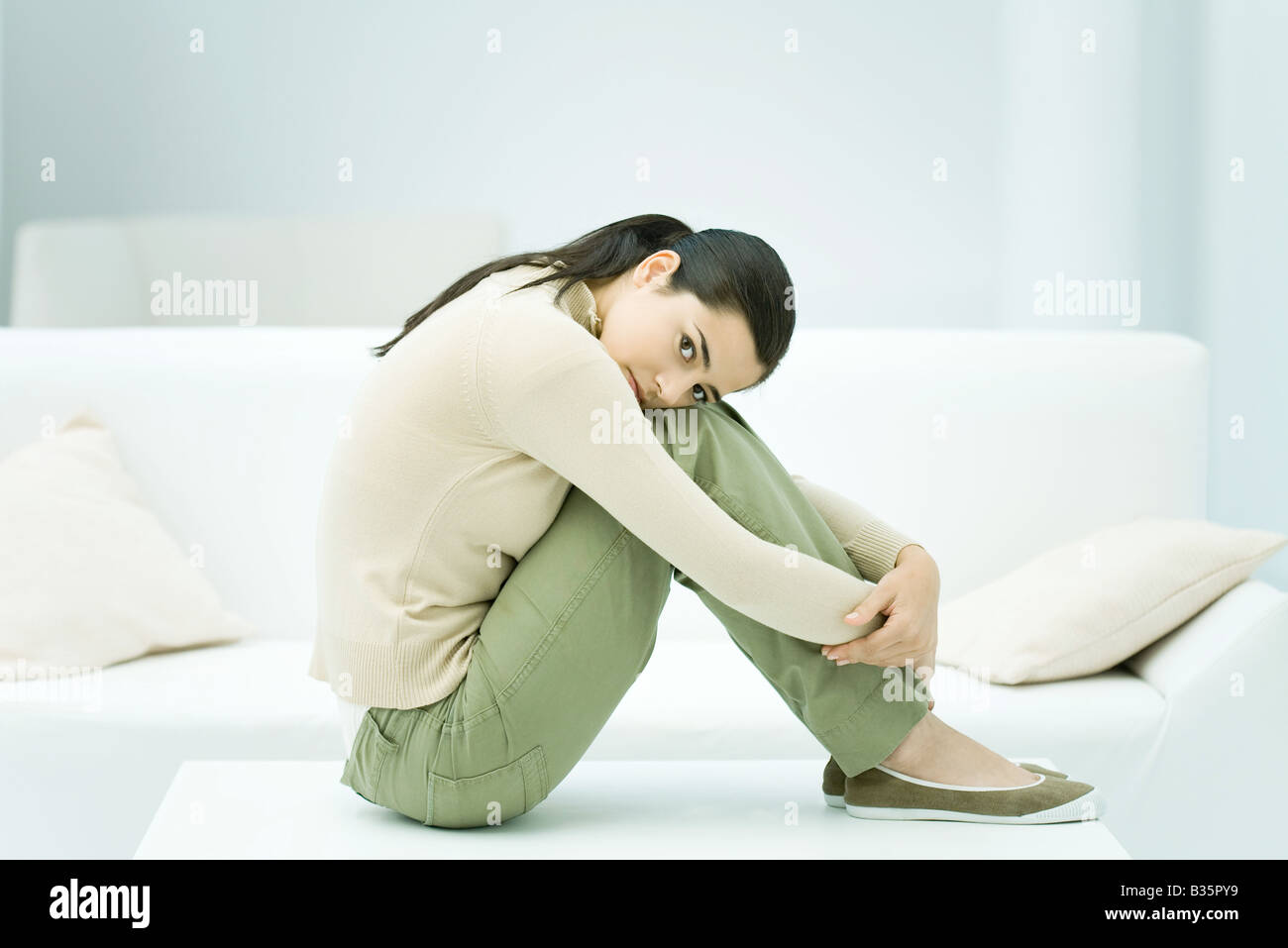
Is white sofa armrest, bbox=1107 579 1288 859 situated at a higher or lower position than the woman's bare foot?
lower

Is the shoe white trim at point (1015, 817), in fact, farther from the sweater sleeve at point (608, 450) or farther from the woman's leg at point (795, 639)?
the sweater sleeve at point (608, 450)

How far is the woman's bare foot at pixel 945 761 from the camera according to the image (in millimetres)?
1230

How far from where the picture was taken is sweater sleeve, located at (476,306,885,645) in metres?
1.05

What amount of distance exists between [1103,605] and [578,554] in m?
1.04

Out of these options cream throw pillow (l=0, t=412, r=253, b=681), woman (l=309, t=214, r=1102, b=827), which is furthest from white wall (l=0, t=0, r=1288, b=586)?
woman (l=309, t=214, r=1102, b=827)

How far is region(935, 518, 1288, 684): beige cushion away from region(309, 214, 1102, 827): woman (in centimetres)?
60

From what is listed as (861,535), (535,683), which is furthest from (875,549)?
(535,683)

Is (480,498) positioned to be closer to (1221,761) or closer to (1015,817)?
(1015,817)

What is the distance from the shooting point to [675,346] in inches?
46.7

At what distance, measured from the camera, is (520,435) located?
1.08 metres

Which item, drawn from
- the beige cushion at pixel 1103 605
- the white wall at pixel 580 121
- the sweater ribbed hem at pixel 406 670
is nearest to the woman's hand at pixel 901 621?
the sweater ribbed hem at pixel 406 670

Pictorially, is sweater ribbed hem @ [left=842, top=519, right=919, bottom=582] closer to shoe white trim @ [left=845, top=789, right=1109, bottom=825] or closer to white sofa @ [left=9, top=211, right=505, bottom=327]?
shoe white trim @ [left=845, top=789, right=1109, bottom=825]

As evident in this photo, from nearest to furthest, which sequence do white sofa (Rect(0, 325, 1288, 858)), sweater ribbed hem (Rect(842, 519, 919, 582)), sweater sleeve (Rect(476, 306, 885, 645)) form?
sweater sleeve (Rect(476, 306, 885, 645))
sweater ribbed hem (Rect(842, 519, 919, 582))
white sofa (Rect(0, 325, 1288, 858))
